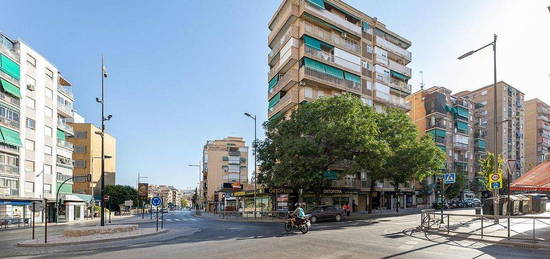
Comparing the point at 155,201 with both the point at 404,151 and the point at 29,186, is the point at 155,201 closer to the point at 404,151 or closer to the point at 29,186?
the point at 404,151

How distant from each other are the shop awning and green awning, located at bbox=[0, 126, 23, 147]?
44184mm

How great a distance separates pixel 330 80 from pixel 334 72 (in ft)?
4.89

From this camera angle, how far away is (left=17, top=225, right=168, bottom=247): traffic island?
1570cm

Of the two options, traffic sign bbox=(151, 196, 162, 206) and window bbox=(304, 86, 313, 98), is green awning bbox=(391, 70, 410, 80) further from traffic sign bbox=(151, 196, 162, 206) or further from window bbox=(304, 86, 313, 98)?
traffic sign bbox=(151, 196, 162, 206)

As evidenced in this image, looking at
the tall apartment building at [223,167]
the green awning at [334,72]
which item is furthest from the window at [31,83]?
the tall apartment building at [223,167]

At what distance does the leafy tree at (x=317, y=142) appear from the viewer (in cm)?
2833

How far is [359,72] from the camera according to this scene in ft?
154

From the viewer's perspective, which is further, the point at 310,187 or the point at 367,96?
the point at 367,96

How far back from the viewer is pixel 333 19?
44.7 metres

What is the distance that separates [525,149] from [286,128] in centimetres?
8912

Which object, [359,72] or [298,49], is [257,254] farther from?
[359,72]

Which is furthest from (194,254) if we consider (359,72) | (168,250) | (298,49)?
(359,72)

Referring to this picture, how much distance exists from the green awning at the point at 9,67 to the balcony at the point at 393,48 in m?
46.2

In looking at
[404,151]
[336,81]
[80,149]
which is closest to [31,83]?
[80,149]
